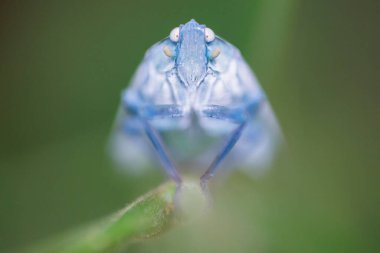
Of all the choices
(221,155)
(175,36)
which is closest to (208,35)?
(175,36)

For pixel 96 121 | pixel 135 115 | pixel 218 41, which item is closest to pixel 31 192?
pixel 96 121

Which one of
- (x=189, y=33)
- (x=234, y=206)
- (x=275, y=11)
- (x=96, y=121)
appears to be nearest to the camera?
(x=189, y=33)

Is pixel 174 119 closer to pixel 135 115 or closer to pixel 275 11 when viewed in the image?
pixel 135 115

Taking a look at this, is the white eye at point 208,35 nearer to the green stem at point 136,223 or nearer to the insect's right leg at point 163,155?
the insect's right leg at point 163,155

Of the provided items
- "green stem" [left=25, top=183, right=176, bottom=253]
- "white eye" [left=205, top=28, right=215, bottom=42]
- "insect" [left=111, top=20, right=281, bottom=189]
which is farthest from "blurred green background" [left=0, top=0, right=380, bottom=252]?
"green stem" [left=25, top=183, right=176, bottom=253]

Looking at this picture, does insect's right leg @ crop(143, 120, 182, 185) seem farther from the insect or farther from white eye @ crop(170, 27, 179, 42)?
white eye @ crop(170, 27, 179, 42)

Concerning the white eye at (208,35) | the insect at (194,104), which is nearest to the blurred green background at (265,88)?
the insect at (194,104)
